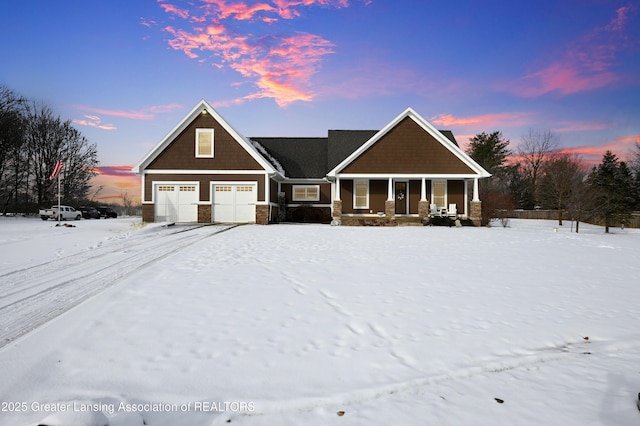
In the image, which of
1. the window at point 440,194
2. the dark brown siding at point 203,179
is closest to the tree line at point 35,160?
the dark brown siding at point 203,179

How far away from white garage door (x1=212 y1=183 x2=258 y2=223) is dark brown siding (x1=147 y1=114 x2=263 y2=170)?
4.02ft

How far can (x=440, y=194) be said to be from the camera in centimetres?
2398

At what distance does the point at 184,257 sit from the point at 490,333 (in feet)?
26.0

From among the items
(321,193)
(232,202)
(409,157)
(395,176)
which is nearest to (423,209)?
(395,176)

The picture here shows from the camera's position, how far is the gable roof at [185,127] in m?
21.7

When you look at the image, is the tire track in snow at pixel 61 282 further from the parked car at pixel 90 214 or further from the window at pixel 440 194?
the parked car at pixel 90 214

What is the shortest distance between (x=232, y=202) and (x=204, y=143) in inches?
159

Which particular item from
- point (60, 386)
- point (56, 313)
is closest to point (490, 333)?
point (60, 386)

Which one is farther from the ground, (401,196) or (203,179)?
(203,179)

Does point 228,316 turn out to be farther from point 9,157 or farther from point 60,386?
point 9,157

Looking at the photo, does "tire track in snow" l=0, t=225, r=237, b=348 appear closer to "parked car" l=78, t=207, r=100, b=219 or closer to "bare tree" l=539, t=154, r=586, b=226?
"bare tree" l=539, t=154, r=586, b=226

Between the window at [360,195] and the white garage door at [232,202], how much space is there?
6.85m

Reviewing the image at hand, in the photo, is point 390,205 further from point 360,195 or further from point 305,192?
point 305,192

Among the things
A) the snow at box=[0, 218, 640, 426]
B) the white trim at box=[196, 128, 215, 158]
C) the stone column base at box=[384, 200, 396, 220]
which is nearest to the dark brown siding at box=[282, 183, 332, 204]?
the stone column base at box=[384, 200, 396, 220]
